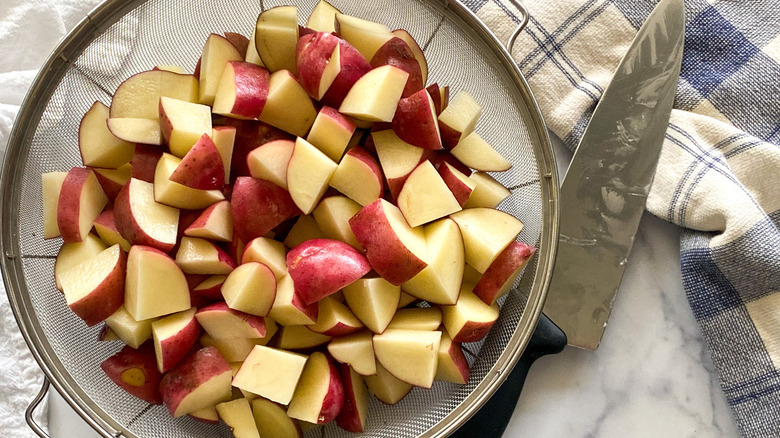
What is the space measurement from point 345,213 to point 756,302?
0.88 meters

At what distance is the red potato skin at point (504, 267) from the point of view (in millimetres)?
1139

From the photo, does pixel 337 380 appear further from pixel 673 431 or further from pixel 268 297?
pixel 673 431

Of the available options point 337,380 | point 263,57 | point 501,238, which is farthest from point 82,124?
point 501,238

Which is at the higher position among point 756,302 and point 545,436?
point 756,302

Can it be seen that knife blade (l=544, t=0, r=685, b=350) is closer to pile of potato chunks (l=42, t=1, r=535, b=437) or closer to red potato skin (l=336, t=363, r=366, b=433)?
pile of potato chunks (l=42, t=1, r=535, b=437)

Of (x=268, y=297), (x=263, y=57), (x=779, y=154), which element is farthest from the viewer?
(x=779, y=154)

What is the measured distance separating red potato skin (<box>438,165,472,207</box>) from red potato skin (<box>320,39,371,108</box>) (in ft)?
0.77

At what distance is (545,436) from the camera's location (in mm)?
1380

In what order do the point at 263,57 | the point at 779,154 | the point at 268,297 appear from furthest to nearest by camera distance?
the point at 779,154, the point at 263,57, the point at 268,297

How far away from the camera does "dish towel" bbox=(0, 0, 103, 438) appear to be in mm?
1354

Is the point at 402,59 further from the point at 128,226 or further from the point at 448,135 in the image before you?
the point at 128,226

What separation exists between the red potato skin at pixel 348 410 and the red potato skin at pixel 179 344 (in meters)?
0.28

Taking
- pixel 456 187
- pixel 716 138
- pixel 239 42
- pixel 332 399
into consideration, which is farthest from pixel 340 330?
pixel 716 138

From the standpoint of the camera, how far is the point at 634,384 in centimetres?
139
